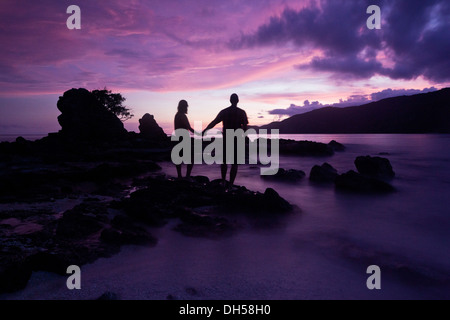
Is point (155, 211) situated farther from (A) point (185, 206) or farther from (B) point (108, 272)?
(B) point (108, 272)

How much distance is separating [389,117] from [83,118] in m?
164

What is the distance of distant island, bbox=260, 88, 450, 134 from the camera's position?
130 m

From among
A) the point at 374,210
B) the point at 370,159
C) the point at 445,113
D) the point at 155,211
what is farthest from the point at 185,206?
the point at 445,113

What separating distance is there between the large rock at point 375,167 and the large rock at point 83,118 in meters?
30.8

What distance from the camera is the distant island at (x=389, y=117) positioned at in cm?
12988

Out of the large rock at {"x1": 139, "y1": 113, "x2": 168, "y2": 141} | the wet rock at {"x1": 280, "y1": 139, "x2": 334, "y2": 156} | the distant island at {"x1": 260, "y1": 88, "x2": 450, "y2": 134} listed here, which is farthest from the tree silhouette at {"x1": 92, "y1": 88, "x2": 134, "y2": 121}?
the distant island at {"x1": 260, "y1": 88, "x2": 450, "y2": 134}

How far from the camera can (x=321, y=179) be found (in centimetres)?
1041

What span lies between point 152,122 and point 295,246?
145 ft

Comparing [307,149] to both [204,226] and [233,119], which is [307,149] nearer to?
[233,119]

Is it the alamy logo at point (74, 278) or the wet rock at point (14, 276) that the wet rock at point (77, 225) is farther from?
the wet rock at point (14, 276)

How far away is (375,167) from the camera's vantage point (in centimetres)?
1191

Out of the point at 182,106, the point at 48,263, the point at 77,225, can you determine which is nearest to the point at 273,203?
the point at 77,225

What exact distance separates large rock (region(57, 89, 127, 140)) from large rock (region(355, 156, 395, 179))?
30767 mm
